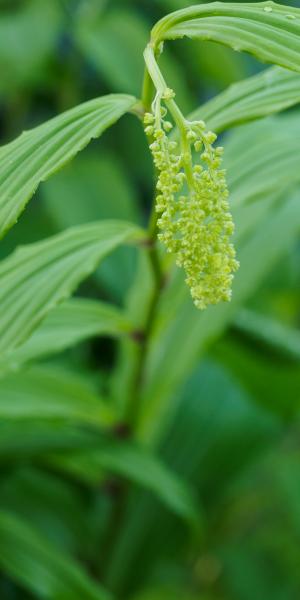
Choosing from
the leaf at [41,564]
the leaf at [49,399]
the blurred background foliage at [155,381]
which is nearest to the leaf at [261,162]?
the blurred background foliage at [155,381]

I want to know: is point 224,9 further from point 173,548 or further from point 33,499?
point 173,548

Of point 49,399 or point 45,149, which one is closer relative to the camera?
point 45,149

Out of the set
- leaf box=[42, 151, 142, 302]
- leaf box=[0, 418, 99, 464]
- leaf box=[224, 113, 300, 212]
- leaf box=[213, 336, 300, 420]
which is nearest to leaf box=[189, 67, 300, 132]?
leaf box=[224, 113, 300, 212]

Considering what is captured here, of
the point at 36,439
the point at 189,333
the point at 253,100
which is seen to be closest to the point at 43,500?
the point at 36,439

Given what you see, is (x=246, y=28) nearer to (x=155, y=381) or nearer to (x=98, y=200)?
(x=155, y=381)

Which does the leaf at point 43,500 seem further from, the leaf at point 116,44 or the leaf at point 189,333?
the leaf at point 116,44

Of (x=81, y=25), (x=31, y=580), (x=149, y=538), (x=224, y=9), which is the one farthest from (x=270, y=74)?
(x=81, y=25)
